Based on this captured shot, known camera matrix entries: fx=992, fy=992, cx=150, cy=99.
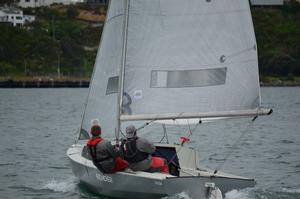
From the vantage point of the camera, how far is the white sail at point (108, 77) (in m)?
21.8

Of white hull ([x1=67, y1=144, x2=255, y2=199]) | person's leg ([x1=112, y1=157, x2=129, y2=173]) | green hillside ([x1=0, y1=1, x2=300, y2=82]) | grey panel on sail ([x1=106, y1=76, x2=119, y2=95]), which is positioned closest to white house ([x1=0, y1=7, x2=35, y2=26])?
green hillside ([x1=0, y1=1, x2=300, y2=82])

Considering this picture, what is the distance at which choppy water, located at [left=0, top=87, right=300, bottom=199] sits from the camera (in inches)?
911

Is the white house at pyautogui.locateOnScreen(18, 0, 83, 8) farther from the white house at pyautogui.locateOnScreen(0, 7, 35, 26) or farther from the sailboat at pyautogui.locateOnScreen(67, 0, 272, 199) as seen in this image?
the sailboat at pyautogui.locateOnScreen(67, 0, 272, 199)

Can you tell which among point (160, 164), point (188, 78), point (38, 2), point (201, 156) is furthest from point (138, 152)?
point (38, 2)

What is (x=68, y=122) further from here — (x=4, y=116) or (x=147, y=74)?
(x=147, y=74)

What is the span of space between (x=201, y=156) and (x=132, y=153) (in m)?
11.4

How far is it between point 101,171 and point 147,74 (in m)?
2.30

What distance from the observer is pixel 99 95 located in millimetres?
22203

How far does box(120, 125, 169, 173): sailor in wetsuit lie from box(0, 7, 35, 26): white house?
142 m

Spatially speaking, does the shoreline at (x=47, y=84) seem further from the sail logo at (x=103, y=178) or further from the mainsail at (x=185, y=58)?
the sail logo at (x=103, y=178)

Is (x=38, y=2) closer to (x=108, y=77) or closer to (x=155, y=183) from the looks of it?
(x=108, y=77)

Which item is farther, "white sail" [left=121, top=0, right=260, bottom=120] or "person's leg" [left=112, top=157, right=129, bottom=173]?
"white sail" [left=121, top=0, right=260, bottom=120]

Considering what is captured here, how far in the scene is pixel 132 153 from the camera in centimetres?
2005

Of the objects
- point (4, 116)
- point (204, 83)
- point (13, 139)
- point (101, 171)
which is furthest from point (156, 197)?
point (4, 116)
